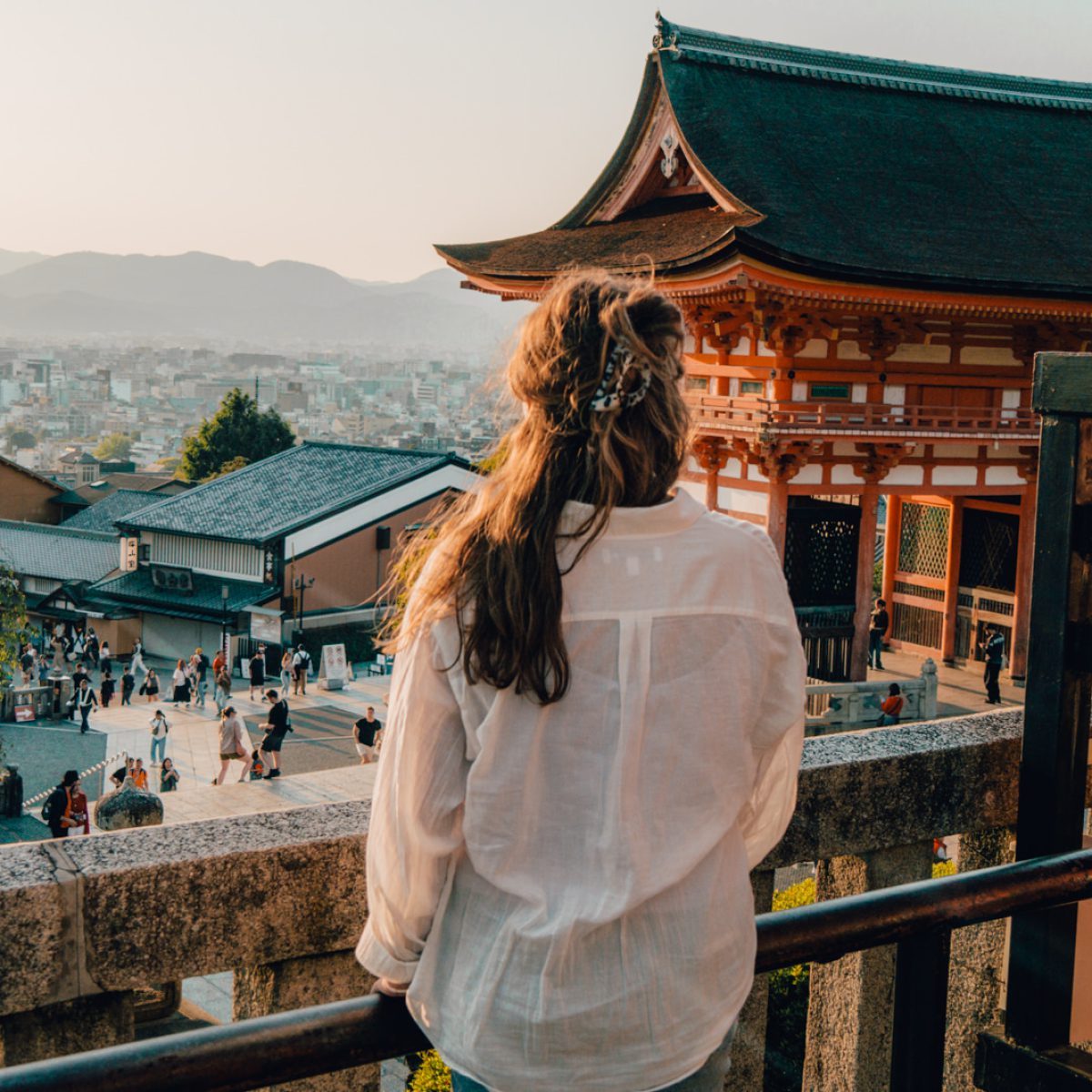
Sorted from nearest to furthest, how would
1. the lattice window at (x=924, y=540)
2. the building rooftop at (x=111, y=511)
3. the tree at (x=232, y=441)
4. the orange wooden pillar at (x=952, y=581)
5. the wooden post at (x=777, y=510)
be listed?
the wooden post at (x=777, y=510)
the orange wooden pillar at (x=952, y=581)
the lattice window at (x=924, y=540)
the building rooftop at (x=111, y=511)
the tree at (x=232, y=441)

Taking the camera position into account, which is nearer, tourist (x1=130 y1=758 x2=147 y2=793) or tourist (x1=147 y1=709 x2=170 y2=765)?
tourist (x1=130 y1=758 x2=147 y2=793)

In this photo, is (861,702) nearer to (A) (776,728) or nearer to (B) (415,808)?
(A) (776,728)

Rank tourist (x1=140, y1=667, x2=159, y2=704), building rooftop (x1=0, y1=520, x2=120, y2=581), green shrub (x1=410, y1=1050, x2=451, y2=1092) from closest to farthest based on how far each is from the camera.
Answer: green shrub (x1=410, y1=1050, x2=451, y2=1092), tourist (x1=140, y1=667, x2=159, y2=704), building rooftop (x1=0, y1=520, x2=120, y2=581)

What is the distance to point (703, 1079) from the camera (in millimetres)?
1562

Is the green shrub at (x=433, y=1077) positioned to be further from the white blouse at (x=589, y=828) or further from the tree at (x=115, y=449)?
the tree at (x=115, y=449)

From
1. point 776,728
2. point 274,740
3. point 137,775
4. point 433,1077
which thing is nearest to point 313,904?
point 776,728

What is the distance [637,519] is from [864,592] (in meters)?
14.5

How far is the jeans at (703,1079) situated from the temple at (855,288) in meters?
11.4

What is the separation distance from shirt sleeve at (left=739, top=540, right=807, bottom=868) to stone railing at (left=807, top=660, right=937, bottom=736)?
13.3 meters

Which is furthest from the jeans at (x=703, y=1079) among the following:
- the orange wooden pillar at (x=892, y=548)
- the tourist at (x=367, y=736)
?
the orange wooden pillar at (x=892, y=548)

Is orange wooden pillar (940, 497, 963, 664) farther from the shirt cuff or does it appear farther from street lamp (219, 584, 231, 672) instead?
street lamp (219, 584, 231, 672)

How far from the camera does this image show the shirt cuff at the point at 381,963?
1521 millimetres

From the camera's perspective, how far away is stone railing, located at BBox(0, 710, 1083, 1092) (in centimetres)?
173

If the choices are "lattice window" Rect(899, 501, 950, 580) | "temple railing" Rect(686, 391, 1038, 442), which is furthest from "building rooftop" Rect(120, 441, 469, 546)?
"temple railing" Rect(686, 391, 1038, 442)
